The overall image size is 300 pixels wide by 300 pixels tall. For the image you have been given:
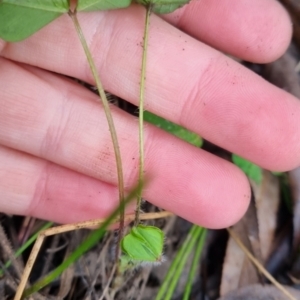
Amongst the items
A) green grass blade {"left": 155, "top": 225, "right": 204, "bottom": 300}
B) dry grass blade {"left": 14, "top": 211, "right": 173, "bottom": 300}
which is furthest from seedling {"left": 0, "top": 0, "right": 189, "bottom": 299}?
green grass blade {"left": 155, "top": 225, "right": 204, "bottom": 300}

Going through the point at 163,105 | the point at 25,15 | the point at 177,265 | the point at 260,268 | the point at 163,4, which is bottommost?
the point at 177,265

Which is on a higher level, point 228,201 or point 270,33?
point 270,33

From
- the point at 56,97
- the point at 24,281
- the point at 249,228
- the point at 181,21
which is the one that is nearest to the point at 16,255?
the point at 24,281

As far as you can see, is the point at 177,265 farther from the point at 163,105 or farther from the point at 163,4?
the point at 163,4

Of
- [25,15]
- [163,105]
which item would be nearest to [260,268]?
[163,105]

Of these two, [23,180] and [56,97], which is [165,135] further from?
[23,180]

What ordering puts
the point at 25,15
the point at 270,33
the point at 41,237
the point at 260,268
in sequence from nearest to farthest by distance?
the point at 25,15 → the point at 41,237 → the point at 270,33 → the point at 260,268
